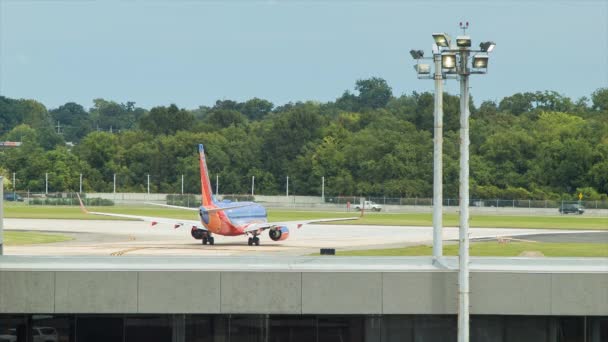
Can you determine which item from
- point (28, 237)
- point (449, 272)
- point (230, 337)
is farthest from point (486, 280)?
point (28, 237)

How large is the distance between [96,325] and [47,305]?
1268 mm

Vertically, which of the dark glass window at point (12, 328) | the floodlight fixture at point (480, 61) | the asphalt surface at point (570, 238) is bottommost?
the asphalt surface at point (570, 238)

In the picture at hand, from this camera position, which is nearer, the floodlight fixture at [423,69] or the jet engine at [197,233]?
the floodlight fixture at [423,69]

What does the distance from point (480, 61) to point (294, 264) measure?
6.99 m

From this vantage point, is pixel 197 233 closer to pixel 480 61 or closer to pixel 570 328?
pixel 570 328

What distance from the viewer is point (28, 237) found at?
8669 cm

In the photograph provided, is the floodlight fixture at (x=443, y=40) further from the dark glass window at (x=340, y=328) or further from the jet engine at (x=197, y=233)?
the jet engine at (x=197, y=233)

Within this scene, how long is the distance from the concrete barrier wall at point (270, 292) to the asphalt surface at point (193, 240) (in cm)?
3919

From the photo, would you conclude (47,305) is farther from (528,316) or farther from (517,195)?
(517,195)

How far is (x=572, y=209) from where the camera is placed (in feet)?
578

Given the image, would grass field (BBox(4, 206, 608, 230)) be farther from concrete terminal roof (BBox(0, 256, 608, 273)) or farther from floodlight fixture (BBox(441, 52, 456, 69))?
floodlight fixture (BBox(441, 52, 456, 69))

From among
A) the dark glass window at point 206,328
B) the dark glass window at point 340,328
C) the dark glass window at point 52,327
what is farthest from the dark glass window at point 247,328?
the dark glass window at point 52,327

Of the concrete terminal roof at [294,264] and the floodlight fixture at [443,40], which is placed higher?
the floodlight fixture at [443,40]

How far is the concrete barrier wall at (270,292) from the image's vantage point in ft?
85.1
